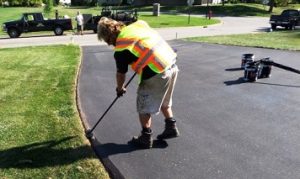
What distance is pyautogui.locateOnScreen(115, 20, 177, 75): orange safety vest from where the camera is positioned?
4.93 metres

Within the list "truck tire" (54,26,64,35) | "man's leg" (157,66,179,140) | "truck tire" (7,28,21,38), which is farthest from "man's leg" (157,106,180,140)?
"truck tire" (7,28,21,38)

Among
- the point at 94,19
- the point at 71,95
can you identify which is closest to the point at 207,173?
the point at 71,95

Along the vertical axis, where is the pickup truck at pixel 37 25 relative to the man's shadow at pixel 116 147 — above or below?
below

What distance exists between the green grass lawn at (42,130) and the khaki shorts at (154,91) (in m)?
0.96

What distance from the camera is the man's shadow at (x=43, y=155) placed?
5.07m

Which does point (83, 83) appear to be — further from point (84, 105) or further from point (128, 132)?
point (128, 132)

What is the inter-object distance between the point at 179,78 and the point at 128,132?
4313mm

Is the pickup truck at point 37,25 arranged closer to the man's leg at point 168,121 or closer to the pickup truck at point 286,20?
the pickup truck at point 286,20

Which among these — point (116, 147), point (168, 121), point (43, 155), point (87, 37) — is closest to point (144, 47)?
point (168, 121)

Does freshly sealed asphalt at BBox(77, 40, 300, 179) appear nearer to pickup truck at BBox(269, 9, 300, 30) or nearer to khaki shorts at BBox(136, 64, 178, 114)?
khaki shorts at BBox(136, 64, 178, 114)

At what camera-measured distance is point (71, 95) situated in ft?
28.1

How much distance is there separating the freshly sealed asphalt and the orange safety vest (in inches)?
48.2

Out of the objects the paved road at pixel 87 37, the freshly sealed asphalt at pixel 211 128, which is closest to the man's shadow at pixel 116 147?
the freshly sealed asphalt at pixel 211 128

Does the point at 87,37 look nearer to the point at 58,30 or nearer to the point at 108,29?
the point at 58,30
